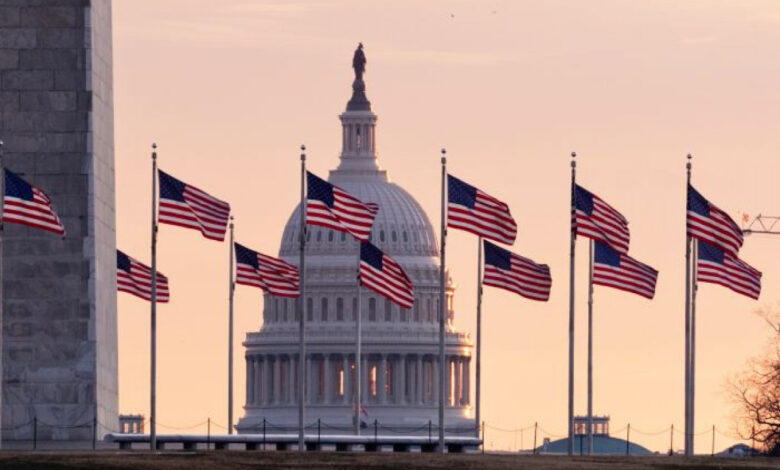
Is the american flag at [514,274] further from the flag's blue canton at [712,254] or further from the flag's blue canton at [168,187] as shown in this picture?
the flag's blue canton at [168,187]

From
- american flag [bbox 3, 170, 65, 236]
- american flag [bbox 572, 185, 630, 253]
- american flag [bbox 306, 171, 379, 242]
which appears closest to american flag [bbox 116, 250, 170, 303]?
american flag [bbox 306, 171, 379, 242]

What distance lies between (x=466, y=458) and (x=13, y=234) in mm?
21911

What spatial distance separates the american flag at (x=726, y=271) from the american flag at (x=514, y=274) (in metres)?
7.19

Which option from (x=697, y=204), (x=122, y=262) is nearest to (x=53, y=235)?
(x=122, y=262)

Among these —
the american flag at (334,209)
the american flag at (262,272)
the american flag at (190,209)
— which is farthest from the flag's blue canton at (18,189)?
the american flag at (262,272)

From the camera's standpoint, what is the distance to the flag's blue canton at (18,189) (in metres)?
133

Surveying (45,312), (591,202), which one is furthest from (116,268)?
(591,202)

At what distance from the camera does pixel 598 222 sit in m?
148

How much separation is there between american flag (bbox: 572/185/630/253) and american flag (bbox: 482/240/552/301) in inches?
151

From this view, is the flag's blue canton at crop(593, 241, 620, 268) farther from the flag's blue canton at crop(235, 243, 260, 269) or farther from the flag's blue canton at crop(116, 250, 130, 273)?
the flag's blue canton at crop(235, 243, 260, 269)

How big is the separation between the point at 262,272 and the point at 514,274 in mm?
16176

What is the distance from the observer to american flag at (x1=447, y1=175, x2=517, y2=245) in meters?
145

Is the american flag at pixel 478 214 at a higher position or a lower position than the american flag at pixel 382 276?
higher

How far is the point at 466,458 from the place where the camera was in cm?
12925
